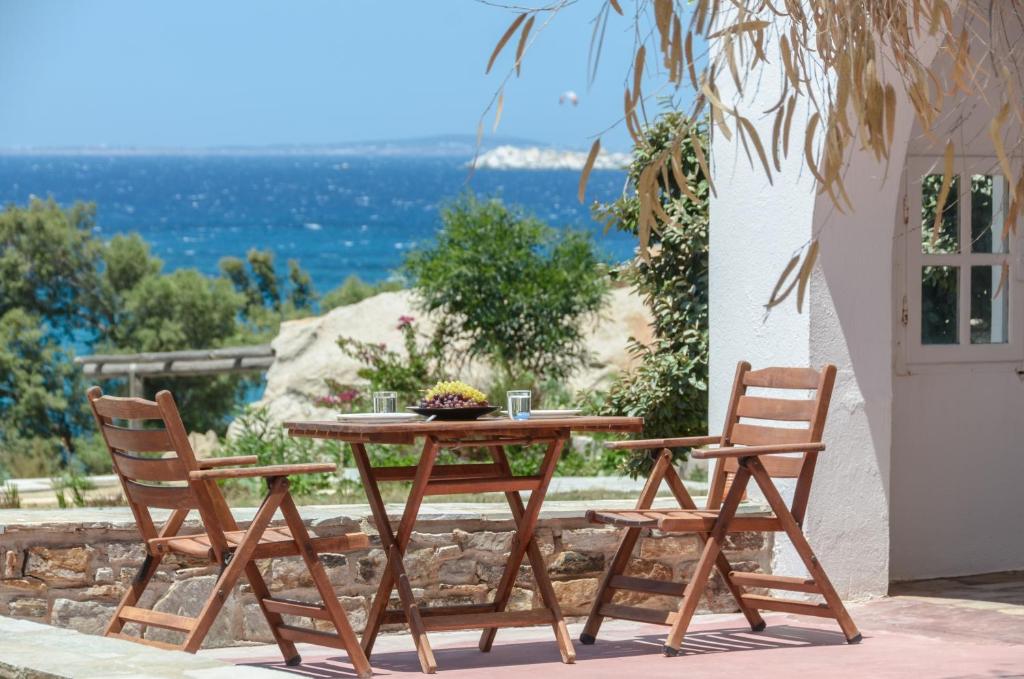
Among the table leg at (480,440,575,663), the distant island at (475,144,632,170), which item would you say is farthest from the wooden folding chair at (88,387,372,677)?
the distant island at (475,144,632,170)

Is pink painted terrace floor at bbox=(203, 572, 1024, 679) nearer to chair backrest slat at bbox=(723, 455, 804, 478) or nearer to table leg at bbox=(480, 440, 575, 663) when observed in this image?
table leg at bbox=(480, 440, 575, 663)

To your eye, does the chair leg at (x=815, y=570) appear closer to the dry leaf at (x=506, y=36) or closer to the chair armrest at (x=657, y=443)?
the chair armrest at (x=657, y=443)

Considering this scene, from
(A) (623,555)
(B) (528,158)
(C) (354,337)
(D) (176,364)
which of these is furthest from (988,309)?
(B) (528,158)

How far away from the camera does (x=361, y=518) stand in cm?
548

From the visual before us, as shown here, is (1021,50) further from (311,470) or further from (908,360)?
(311,470)

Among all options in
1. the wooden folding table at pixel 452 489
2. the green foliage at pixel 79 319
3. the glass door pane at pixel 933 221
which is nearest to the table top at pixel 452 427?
the wooden folding table at pixel 452 489

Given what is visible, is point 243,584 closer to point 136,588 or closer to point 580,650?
point 136,588

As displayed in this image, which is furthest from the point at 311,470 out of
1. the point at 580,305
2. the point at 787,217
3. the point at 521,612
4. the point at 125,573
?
the point at 580,305

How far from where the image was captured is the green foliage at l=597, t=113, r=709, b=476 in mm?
7688

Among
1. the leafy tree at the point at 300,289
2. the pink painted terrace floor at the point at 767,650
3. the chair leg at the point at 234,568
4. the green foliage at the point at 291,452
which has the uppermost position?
the chair leg at the point at 234,568

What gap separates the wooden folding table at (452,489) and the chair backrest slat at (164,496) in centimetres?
51

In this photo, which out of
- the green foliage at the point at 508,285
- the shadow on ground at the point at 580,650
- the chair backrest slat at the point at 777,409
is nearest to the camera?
the shadow on ground at the point at 580,650

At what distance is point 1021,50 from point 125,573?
4.22 meters

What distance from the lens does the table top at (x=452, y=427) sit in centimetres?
475
